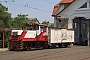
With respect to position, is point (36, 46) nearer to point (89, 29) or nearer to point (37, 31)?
point (37, 31)

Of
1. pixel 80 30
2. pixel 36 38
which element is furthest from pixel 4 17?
pixel 36 38

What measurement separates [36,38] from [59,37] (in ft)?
14.5

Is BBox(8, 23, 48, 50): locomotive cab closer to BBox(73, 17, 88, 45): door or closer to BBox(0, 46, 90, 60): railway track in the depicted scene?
BBox(0, 46, 90, 60): railway track

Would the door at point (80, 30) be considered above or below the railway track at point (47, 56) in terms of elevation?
above

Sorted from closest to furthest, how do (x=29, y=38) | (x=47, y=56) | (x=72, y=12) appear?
(x=47, y=56)
(x=29, y=38)
(x=72, y=12)

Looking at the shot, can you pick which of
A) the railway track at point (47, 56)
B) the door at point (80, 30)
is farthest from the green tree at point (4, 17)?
the railway track at point (47, 56)

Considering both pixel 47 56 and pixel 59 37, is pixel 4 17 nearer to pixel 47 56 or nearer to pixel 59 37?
pixel 59 37

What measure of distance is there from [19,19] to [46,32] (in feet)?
210

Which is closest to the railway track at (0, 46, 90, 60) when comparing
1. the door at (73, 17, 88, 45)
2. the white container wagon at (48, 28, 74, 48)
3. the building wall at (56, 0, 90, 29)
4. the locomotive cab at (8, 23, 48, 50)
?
the locomotive cab at (8, 23, 48, 50)

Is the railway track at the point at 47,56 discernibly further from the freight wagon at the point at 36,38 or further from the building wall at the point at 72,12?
the building wall at the point at 72,12

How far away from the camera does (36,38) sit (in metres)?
30.3

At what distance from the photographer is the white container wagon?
32156 millimetres

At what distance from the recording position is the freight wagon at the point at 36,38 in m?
29.2

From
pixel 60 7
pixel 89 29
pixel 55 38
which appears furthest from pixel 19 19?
pixel 55 38
